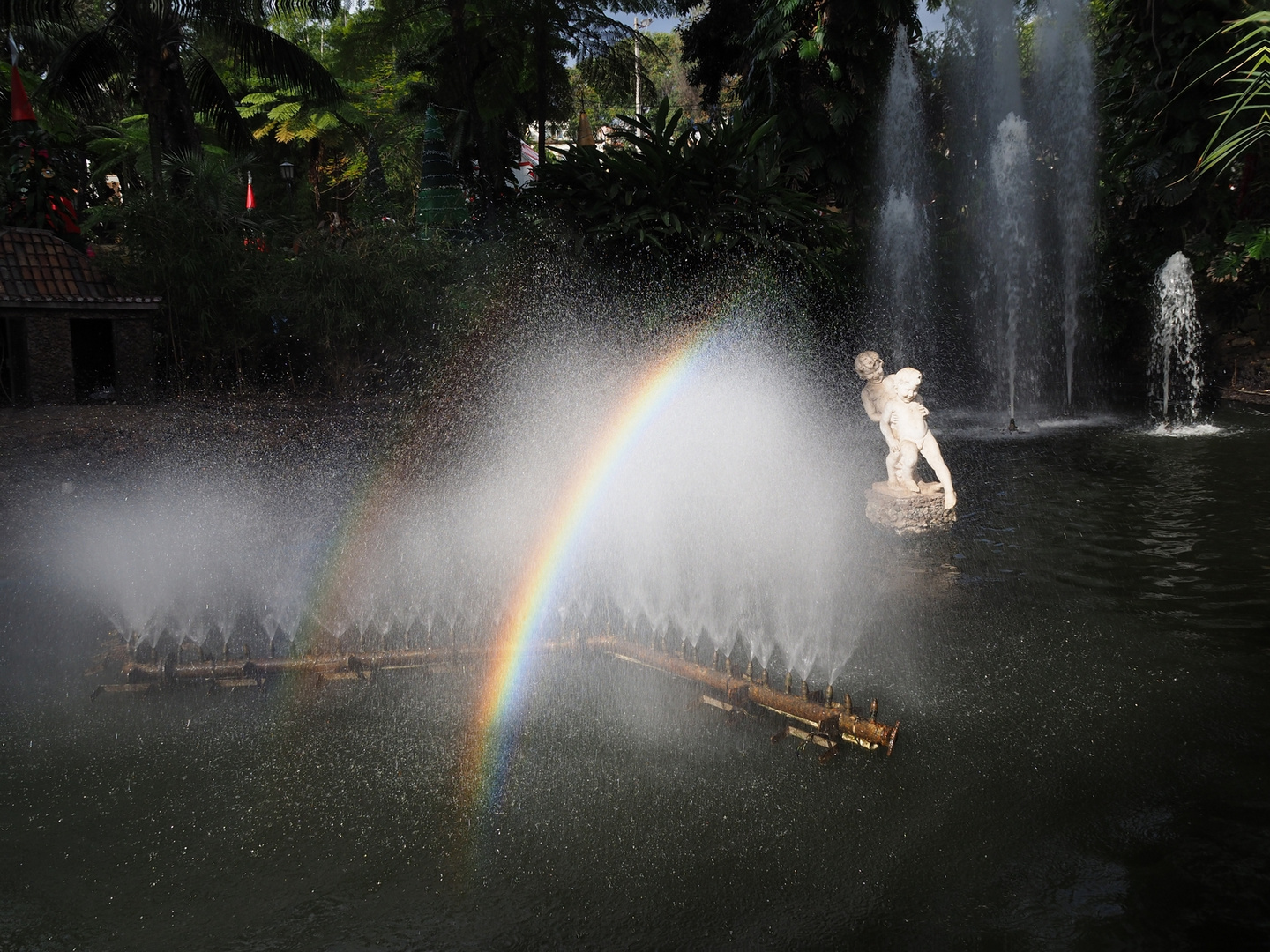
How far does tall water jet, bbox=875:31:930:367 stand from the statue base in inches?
551

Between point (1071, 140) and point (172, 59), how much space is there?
70.8 ft

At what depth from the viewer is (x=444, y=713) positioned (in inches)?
218

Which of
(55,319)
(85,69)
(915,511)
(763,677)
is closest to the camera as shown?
(763,677)

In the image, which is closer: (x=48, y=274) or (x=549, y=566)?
(x=549, y=566)

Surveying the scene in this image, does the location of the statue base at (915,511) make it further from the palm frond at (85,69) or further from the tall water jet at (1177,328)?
the palm frond at (85,69)

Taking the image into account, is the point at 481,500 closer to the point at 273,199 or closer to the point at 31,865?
the point at 31,865

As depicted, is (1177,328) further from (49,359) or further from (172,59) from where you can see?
(172,59)

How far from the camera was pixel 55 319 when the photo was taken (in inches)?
542

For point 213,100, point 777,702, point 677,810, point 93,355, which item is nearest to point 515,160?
point 213,100

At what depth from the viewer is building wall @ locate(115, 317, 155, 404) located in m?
14.2

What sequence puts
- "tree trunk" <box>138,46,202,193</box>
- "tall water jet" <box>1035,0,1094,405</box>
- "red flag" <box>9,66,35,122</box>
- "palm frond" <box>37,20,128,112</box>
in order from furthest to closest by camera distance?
"tall water jet" <box>1035,0,1094,405</box> → "palm frond" <box>37,20,128,112</box> → "tree trunk" <box>138,46,202,193</box> → "red flag" <box>9,66,35,122</box>

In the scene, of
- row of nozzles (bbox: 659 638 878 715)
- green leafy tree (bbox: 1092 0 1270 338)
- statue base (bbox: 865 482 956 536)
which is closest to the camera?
row of nozzles (bbox: 659 638 878 715)

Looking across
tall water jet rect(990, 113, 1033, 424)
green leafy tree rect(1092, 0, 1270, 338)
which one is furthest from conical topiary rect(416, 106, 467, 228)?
green leafy tree rect(1092, 0, 1270, 338)

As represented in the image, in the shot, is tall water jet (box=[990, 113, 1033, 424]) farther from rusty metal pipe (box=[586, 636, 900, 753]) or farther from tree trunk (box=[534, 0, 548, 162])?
rusty metal pipe (box=[586, 636, 900, 753])
